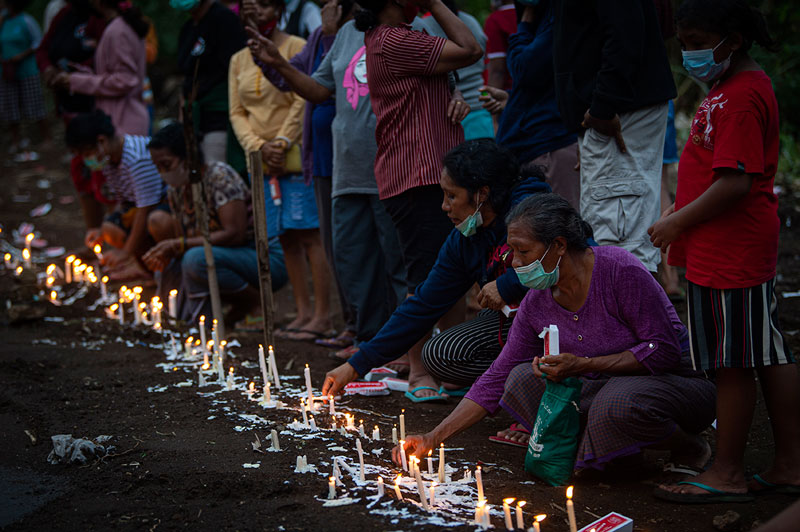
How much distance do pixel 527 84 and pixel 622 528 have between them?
2.53 meters

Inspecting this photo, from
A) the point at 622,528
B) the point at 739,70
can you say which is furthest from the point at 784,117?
the point at 622,528

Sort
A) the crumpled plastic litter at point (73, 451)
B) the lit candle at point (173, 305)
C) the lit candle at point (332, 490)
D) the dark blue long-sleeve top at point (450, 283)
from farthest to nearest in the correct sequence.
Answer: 1. the lit candle at point (173, 305)
2. the dark blue long-sleeve top at point (450, 283)
3. the crumpled plastic litter at point (73, 451)
4. the lit candle at point (332, 490)

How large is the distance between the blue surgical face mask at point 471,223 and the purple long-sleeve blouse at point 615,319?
1.89 feet

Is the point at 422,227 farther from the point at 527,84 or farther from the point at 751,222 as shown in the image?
the point at 751,222

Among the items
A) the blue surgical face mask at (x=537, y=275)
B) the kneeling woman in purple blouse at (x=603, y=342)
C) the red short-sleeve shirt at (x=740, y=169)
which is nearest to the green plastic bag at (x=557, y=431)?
the kneeling woman in purple blouse at (x=603, y=342)

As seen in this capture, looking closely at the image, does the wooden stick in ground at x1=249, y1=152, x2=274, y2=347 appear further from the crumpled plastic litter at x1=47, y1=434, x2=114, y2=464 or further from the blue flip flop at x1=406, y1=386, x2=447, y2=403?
the crumpled plastic litter at x1=47, y1=434, x2=114, y2=464

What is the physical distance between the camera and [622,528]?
9.09 ft

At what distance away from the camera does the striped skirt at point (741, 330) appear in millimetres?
3152

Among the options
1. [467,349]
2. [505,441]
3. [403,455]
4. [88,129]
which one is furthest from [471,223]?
[88,129]

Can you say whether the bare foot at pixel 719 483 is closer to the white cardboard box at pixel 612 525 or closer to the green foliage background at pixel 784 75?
the white cardboard box at pixel 612 525

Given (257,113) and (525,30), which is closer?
(525,30)

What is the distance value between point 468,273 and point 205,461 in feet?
5.00

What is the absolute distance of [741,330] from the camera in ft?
10.4

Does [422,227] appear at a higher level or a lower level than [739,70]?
lower
